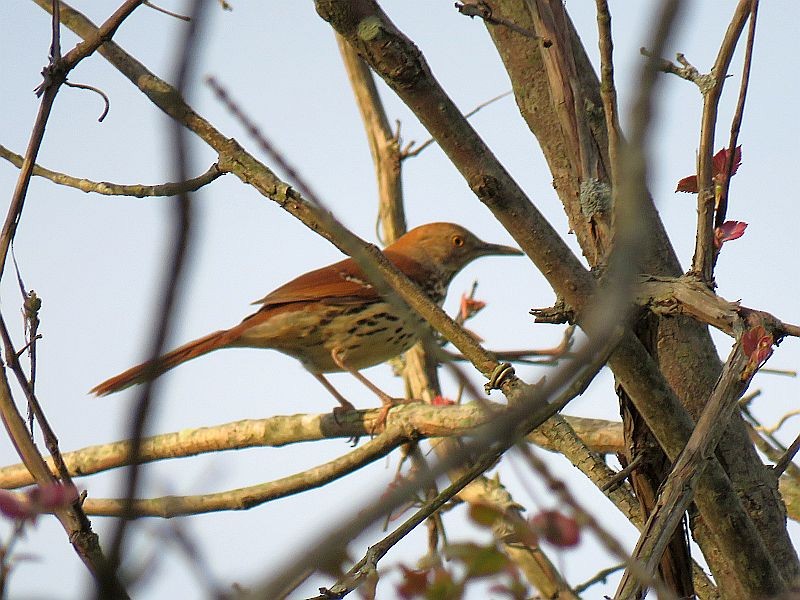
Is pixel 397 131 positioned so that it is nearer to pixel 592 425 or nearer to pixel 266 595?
pixel 592 425

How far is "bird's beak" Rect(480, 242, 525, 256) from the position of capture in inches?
260

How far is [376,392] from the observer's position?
494 centimetres

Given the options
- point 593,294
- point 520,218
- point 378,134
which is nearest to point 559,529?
point 593,294

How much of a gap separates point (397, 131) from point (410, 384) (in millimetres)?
1328

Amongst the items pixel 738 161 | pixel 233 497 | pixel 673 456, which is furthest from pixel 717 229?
pixel 233 497

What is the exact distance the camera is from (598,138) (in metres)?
2.53

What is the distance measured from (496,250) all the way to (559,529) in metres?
5.06

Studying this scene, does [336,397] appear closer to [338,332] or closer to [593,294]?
[338,332]

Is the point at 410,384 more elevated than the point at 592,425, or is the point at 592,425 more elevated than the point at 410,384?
the point at 410,384

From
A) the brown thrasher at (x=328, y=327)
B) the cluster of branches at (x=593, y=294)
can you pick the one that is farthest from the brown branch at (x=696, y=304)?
the brown thrasher at (x=328, y=327)

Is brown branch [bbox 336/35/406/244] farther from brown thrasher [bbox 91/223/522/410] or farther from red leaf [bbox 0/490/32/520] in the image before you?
red leaf [bbox 0/490/32/520]

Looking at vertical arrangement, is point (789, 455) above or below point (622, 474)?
below

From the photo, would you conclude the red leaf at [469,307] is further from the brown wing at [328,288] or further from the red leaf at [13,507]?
the red leaf at [13,507]

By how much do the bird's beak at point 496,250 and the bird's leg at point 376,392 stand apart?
1613mm
